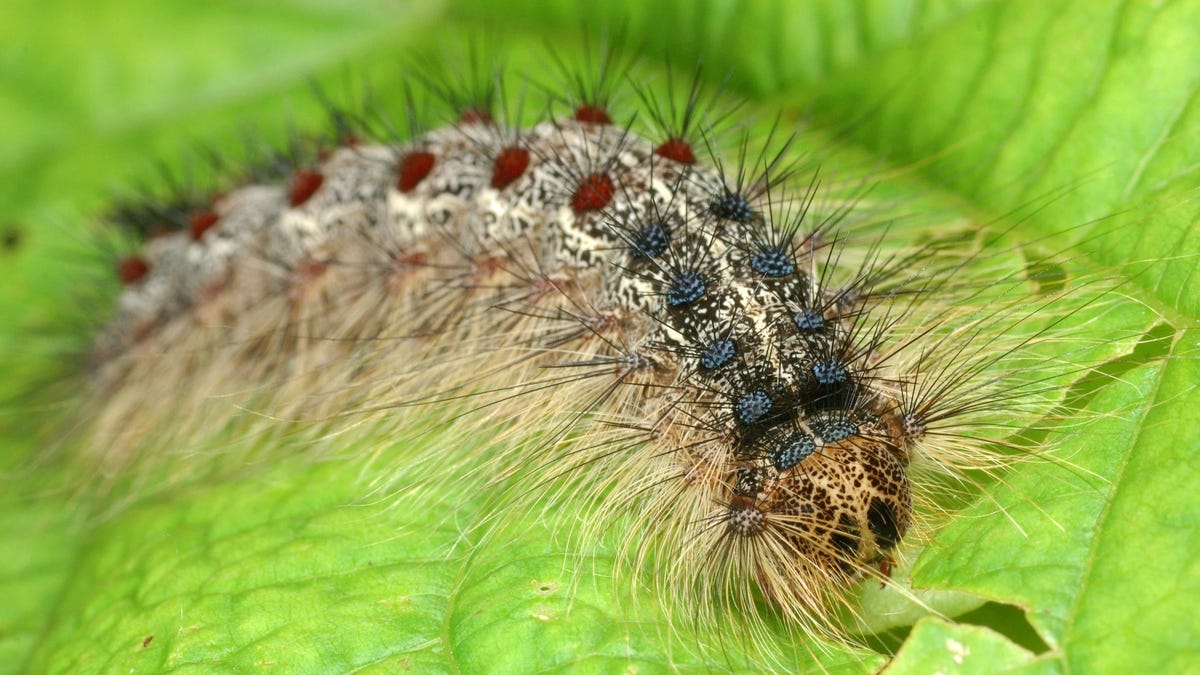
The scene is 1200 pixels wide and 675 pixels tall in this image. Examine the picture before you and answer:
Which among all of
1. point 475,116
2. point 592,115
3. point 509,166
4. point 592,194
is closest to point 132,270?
point 475,116

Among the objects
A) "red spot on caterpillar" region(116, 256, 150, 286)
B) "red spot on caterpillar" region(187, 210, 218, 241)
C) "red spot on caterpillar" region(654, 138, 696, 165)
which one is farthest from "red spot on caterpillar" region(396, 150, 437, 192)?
"red spot on caterpillar" region(116, 256, 150, 286)

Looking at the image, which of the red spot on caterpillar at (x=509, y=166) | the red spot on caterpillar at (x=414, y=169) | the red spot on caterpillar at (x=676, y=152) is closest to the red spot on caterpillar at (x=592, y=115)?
the red spot on caterpillar at (x=509, y=166)

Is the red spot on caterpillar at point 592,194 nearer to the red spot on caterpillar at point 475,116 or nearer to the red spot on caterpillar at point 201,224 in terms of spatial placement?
the red spot on caterpillar at point 475,116

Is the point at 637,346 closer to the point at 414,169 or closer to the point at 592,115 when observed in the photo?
the point at 592,115

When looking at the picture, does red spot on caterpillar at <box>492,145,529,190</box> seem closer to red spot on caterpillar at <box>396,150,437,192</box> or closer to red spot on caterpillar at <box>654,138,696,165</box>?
red spot on caterpillar at <box>396,150,437,192</box>

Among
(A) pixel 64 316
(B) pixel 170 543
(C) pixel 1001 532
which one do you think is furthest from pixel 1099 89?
(A) pixel 64 316

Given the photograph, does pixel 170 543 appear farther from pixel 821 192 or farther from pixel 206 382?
pixel 821 192
